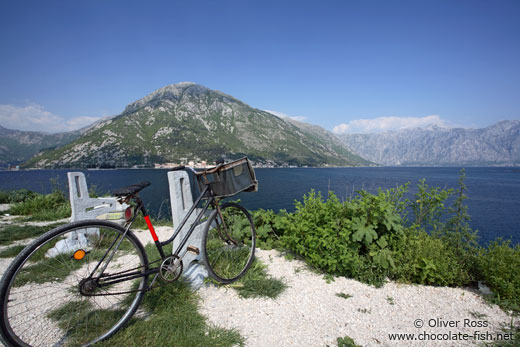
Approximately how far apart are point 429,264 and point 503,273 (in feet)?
2.85

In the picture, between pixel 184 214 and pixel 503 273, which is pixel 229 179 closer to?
pixel 184 214

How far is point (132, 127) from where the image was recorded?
6614 inches

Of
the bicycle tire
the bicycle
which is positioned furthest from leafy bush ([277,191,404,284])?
the bicycle

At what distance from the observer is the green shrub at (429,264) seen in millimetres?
3748

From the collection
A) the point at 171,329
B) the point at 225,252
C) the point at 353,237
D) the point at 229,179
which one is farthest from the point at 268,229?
the point at 171,329

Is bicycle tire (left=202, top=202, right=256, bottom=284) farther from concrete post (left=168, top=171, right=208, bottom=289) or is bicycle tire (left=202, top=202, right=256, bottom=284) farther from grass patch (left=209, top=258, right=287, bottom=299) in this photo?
concrete post (left=168, top=171, right=208, bottom=289)

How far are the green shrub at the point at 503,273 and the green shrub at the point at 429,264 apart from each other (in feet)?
1.02

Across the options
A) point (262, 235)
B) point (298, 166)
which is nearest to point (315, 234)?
point (262, 235)

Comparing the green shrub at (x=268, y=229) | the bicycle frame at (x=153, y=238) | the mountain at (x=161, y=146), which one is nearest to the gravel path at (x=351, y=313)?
the bicycle frame at (x=153, y=238)

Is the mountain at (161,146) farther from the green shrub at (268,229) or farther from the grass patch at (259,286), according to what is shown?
the grass patch at (259,286)

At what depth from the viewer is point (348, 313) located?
3.11m

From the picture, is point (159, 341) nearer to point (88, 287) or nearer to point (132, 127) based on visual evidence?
point (88, 287)

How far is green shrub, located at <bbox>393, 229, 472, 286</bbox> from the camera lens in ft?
12.3

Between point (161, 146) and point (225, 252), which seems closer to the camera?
point (225, 252)
